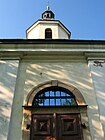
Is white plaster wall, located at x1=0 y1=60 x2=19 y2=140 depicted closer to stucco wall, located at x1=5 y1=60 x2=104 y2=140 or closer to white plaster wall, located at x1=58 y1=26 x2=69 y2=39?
stucco wall, located at x1=5 y1=60 x2=104 y2=140

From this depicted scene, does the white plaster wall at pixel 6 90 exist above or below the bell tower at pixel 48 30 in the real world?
below

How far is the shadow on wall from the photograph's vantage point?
8.38 metres

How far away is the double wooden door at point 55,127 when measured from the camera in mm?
8155

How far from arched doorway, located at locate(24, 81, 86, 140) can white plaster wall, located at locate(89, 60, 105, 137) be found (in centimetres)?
67

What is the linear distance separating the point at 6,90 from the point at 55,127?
253cm

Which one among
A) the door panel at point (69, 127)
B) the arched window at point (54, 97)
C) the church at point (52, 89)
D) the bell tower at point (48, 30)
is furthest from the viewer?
the bell tower at point (48, 30)

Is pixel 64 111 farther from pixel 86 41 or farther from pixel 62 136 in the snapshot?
pixel 86 41

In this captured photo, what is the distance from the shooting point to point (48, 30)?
51.0 ft

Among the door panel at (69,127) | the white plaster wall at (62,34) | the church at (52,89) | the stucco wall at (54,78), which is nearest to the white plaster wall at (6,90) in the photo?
the church at (52,89)

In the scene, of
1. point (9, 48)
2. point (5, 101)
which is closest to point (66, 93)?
point (5, 101)

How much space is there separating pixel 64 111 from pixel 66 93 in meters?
1.07

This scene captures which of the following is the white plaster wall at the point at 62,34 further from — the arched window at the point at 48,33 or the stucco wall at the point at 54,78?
the stucco wall at the point at 54,78

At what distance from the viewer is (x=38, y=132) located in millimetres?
8297

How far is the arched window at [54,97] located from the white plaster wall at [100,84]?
0.99 m
